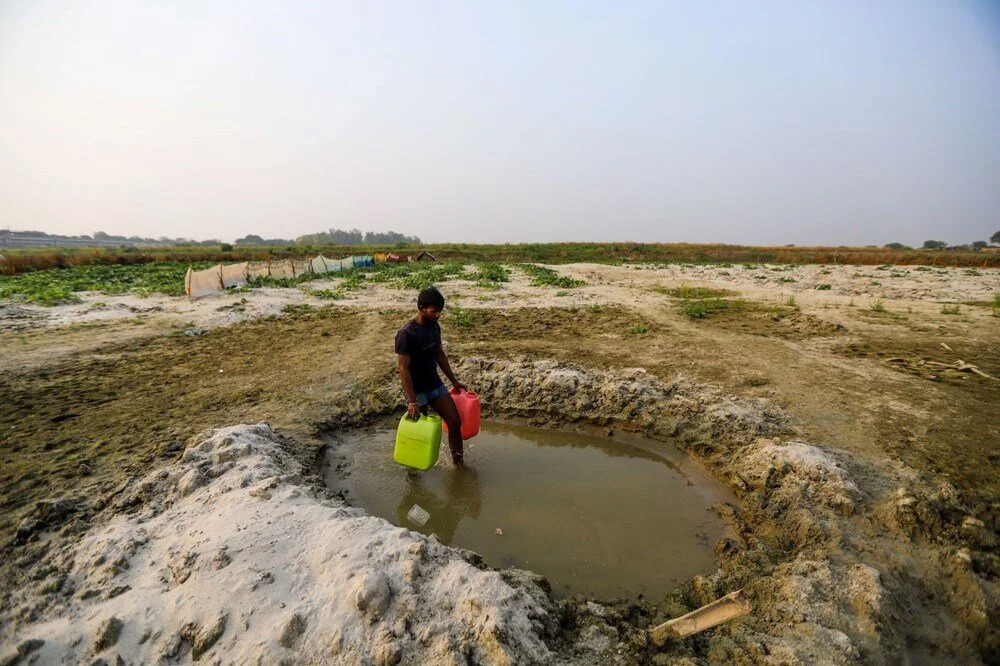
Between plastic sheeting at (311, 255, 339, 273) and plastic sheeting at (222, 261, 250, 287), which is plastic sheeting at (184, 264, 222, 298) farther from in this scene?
plastic sheeting at (311, 255, 339, 273)

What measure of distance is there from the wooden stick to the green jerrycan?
90.0 inches

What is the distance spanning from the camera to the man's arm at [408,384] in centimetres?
399

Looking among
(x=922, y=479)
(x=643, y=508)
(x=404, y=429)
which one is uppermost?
(x=404, y=429)

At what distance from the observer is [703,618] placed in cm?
276

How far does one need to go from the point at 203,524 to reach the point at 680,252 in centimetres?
4123

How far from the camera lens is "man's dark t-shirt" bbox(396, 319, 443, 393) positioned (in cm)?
404

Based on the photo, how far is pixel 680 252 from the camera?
39469 mm

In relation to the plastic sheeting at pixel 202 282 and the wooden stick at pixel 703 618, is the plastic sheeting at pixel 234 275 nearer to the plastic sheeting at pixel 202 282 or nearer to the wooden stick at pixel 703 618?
the plastic sheeting at pixel 202 282

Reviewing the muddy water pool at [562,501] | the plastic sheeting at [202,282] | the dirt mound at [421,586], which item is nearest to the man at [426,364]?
the muddy water pool at [562,501]

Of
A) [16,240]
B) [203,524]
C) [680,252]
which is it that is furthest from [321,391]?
[16,240]

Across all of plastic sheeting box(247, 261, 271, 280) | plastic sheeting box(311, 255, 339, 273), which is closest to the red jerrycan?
plastic sheeting box(247, 261, 271, 280)

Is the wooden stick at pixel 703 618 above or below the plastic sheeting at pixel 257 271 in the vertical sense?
below

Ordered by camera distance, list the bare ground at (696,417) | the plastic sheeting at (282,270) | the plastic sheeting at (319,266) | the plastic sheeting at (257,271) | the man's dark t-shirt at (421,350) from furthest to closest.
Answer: the plastic sheeting at (319,266) → the plastic sheeting at (282,270) → the plastic sheeting at (257,271) → the man's dark t-shirt at (421,350) → the bare ground at (696,417)

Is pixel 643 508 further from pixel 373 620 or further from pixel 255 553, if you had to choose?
pixel 255 553
